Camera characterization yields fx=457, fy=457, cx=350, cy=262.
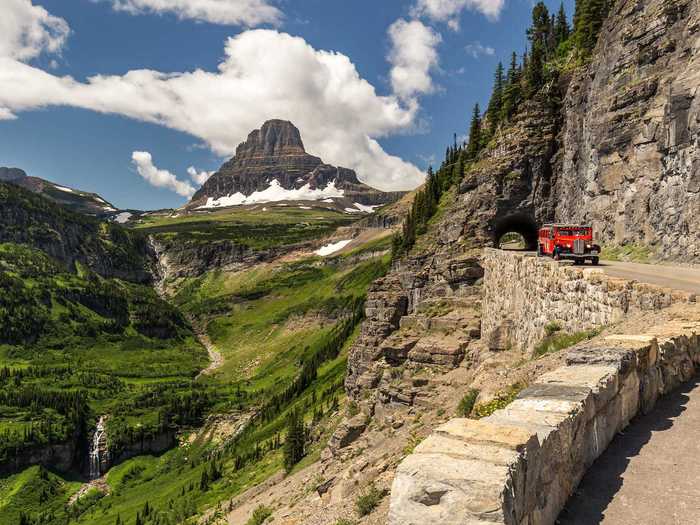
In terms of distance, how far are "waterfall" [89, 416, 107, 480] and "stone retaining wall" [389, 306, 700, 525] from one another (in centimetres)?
21187

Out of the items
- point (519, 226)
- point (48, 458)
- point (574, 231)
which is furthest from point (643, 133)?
point (48, 458)

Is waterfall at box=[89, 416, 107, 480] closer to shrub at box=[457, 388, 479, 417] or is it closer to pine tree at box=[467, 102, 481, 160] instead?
pine tree at box=[467, 102, 481, 160]

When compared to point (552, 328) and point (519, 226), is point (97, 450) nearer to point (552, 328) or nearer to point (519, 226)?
point (519, 226)

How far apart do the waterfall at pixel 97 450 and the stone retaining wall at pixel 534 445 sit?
21187 cm

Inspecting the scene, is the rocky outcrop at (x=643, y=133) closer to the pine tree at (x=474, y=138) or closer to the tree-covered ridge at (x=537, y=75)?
the tree-covered ridge at (x=537, y=75)

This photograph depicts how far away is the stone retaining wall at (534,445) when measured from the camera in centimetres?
598

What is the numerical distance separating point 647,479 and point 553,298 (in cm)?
1885

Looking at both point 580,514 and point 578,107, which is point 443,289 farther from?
point 580,514

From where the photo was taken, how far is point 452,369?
51844 millimetres

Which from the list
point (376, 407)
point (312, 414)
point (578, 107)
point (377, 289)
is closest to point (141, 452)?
point (312, 414)

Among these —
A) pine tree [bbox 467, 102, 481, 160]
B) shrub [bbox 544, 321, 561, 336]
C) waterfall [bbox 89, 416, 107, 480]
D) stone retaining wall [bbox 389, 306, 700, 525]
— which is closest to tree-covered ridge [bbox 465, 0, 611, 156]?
pine tree [bbox 467, 102, 481, 160]

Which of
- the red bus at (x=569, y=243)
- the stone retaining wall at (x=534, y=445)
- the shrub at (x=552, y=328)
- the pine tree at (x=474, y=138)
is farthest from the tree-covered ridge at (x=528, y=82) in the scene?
the stone retaining wall at (x=534, y=445)

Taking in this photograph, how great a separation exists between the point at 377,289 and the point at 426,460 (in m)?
83.0

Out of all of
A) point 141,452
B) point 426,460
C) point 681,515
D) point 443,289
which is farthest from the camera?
point 141,452
